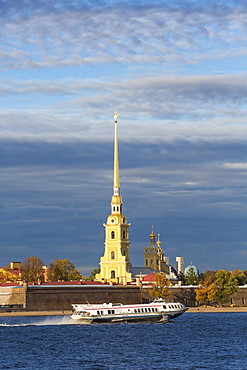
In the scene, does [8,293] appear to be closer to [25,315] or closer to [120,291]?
[25,315]

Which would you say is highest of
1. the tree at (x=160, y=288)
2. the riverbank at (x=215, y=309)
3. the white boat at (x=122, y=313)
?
the tree at (x=160, y=288)

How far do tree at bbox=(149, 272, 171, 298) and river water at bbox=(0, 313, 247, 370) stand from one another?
45054 mm

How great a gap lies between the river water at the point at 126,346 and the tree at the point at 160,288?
45.1m

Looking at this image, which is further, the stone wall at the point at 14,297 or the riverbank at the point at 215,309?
the riverbank at the point at 215,309

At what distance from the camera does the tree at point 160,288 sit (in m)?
177

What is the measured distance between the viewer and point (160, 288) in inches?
7087

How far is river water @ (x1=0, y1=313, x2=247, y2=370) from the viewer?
73938mm

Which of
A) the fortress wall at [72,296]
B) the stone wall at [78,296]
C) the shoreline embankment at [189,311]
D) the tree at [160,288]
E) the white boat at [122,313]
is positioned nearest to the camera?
the white boat at [122,313]

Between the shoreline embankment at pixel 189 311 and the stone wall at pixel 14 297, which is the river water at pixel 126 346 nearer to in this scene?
the shoreline embankment at pixel 189 311

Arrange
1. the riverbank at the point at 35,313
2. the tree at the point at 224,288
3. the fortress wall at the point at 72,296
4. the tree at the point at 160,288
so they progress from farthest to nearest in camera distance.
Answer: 1. the tree at the point at 224,288
2. the tree at the point at 160,288
3. the fortress wall at the point at 72,296
4. the riverbank at the point at 35,313

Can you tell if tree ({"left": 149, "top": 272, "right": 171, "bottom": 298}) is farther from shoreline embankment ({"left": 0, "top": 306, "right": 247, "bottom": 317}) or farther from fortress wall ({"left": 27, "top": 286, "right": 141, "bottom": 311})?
shoreline embankment ({"left": 0, "top": 306, "right": 247, "bottom": 317})

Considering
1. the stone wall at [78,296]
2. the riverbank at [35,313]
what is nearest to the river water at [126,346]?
the riverbank at [35,313]

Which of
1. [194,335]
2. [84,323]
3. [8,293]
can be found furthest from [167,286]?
[194,335]

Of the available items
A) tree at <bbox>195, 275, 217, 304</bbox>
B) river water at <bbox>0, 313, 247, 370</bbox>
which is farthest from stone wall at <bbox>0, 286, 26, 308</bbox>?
tree at <bbox>195, 275, 217, 304</bbox>
